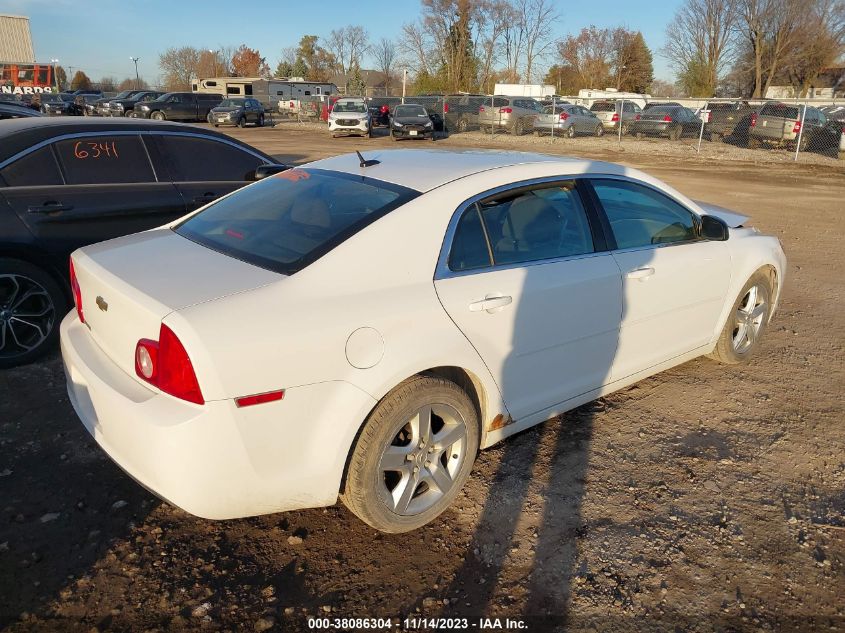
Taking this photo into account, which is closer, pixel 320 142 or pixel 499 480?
pixel 499 480

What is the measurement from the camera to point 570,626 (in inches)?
96.5

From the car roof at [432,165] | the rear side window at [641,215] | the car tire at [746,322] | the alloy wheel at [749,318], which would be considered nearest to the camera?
the car roof at [432,165]

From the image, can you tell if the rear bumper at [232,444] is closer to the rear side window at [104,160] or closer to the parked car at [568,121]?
the rear side window at [104,160]

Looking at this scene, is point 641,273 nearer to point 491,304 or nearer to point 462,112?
point 491,304

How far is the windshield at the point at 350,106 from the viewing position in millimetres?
30484

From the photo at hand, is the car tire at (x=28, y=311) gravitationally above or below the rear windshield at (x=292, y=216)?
below

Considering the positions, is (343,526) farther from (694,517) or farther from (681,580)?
(694,517)

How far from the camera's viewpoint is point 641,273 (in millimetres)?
3680

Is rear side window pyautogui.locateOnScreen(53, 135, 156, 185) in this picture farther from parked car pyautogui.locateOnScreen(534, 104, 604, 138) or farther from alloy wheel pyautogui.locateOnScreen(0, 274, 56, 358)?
parked car pyautogui.locateOnScreen(534, 104, 604, 138)

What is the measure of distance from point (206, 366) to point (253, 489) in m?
0.53

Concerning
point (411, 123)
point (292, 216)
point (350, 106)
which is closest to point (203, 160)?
point (292, 216)

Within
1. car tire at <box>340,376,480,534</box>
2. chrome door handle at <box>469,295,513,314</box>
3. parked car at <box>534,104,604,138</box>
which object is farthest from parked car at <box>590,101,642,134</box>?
car tire at <box>340,376,480,534</box>

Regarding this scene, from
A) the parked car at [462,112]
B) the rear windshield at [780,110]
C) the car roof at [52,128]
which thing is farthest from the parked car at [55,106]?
the car roof at [52,128]

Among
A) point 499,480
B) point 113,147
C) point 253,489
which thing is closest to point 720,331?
point 499,480
